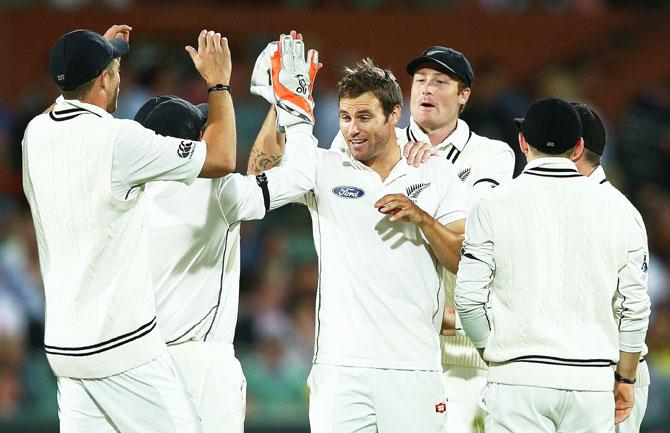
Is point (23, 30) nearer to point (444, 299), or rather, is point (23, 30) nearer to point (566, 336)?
point (444, 299)

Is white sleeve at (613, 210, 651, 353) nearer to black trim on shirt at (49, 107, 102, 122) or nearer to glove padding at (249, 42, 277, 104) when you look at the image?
glove padding at (249, 42, 277, 104)

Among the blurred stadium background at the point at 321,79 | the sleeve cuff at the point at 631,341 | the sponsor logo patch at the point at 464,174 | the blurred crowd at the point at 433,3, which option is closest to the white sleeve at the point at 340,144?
the sponsor logo patch at the point at 464,174

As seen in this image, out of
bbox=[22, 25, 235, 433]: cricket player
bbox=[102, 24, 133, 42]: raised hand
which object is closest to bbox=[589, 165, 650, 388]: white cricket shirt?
bbox=[22, 25, 235, 433]: cricket player

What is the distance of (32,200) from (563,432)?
2.31m

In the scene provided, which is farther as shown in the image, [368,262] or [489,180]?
[489,180]

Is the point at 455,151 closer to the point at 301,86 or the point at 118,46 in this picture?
the point at 301,86

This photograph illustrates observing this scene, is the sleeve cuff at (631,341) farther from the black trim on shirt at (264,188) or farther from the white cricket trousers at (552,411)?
the black trim on shirt at (264,188)

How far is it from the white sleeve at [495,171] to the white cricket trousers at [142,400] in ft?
5.98

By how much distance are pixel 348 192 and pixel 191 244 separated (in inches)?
28.7

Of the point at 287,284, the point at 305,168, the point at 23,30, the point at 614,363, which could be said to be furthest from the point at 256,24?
the point at 614,363

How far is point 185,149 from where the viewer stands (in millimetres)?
4527

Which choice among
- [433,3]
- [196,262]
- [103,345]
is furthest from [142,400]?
[433,3]

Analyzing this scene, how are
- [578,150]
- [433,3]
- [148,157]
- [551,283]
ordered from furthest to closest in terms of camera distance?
1. [433,3]
2. [578,150]
3. [551,283]
4. [148,157]

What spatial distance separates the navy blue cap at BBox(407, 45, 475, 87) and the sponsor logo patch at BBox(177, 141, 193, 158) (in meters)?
1.68
